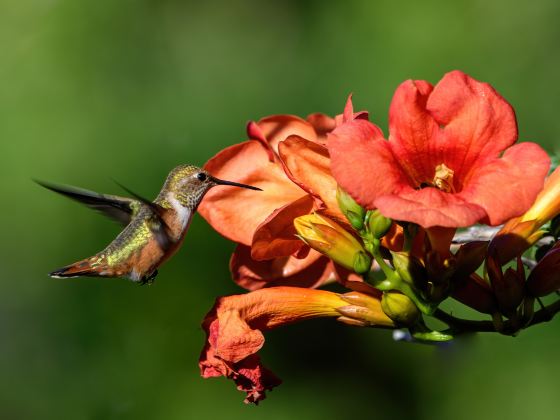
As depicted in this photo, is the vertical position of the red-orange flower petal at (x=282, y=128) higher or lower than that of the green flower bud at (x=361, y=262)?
higher

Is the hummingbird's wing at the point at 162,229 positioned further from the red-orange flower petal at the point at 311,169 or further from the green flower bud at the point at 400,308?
the green flower bud at the point at 400,308

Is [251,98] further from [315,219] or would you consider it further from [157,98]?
[315,219]

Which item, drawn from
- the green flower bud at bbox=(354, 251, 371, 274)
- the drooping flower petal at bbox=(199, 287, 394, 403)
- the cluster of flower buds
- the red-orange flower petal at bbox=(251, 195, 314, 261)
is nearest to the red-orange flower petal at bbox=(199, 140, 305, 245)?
the cluster of flower buds

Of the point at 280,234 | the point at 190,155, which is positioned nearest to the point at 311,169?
the point at 280,234

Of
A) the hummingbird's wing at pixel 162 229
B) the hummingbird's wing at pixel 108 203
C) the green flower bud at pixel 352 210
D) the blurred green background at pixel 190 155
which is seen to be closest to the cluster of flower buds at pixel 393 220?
the green flower bud at pixel 352 210

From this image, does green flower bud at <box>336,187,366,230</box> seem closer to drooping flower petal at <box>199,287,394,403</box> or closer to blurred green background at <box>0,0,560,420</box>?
drooping flower petal at <box>199,287,394,403</box>

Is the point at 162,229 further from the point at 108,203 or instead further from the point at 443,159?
the point at 443,159
